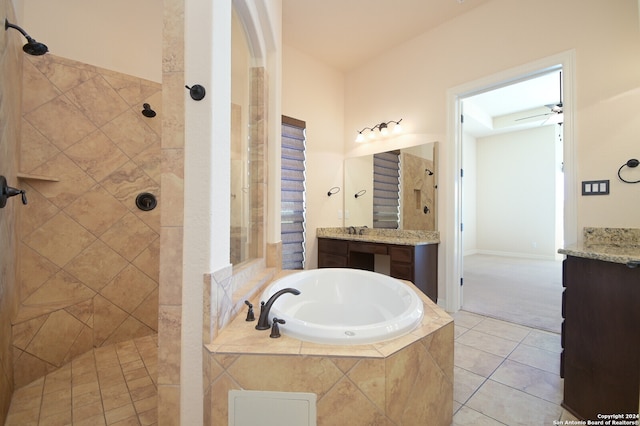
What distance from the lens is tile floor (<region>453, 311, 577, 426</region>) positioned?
1.40 meters

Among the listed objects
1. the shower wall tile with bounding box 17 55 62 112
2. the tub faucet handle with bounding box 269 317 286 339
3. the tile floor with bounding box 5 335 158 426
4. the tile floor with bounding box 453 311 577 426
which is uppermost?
the shower wall tile with bounding box 17 55 62 112

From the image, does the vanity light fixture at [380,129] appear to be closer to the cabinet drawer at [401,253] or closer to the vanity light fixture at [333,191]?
the vanity light fixture at [333,191]

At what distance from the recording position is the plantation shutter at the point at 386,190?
3.38 meters

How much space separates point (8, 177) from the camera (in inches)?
54.6

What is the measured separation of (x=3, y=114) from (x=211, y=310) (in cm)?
142

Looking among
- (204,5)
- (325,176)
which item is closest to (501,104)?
(325,176)

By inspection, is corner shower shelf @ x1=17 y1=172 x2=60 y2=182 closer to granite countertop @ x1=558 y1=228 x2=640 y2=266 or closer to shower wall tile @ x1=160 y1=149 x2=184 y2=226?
shower wall tile @ x1=160 y1=149 x2=184 y2=226

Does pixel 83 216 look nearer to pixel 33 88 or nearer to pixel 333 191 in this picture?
pixel 33 88

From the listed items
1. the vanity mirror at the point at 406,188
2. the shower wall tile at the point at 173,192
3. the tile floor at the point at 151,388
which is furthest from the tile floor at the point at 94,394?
the vanity mirror at the point at 406,188

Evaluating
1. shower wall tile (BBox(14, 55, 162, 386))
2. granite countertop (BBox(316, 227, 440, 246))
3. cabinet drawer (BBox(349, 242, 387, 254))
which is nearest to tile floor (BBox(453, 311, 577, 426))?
granite countertop (BBox(316, 227, 440, 246))

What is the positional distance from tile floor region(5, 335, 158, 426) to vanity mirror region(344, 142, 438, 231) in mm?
2745

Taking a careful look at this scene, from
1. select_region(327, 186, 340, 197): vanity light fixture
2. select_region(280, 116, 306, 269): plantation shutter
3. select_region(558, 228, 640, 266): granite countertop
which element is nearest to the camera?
select_region(558, 228, 640, 266): granite countertop

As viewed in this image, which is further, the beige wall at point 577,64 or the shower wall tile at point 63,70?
the beige wall at point 577,64

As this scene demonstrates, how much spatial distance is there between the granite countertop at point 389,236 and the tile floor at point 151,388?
1.04 metres
